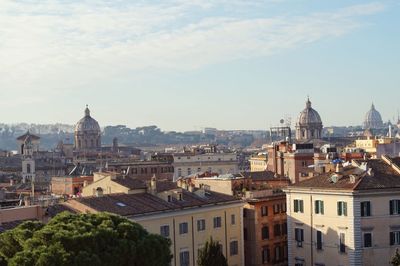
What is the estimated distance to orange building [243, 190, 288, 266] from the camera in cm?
5228

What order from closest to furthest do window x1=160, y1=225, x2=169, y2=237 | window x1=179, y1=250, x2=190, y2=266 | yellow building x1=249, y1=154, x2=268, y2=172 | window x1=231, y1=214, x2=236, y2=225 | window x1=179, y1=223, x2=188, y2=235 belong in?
window x1=160, y1=225, x2=169, y2=237, window x1=179, y1=250, x2=190, y2=266, window x1=179, y1=223, x2=188, y2=235, window x1=231, y1=214, x2=236, y2=225, yellow building x1=249, y1=154, x2=268, y2=172

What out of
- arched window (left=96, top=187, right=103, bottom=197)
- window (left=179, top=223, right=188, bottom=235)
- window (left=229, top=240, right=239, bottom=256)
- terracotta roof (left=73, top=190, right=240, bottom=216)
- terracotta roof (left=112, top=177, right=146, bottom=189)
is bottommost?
window (left=229, top=240, right=239, bottom=256)

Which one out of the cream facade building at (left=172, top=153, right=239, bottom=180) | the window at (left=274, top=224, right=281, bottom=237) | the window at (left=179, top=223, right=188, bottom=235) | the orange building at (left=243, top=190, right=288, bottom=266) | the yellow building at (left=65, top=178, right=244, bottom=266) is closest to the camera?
the yellow building at (left=65, top=178, right=244, bottom=266)

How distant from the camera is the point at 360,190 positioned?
4650 centimetres

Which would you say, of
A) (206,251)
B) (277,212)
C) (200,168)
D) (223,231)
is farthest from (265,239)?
(200,168)

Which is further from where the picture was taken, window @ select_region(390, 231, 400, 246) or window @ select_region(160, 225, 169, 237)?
window @ select_region(390, 231, 400, 246)

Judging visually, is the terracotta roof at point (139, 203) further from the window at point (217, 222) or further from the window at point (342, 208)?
the window at point (342, 208)

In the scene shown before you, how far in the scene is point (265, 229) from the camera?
53.2 meters

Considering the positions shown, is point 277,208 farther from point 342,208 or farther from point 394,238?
point 394,238

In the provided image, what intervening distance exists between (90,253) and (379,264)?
21609 mm

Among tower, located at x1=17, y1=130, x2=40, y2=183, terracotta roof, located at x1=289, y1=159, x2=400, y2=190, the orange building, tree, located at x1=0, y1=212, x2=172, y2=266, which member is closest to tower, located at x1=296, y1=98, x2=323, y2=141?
tower, located at x1=17, y1=130, x2=40, y2=183

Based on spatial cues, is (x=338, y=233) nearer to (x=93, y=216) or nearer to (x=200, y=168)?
(x=93, y=216)

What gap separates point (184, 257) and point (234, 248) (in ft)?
17.4

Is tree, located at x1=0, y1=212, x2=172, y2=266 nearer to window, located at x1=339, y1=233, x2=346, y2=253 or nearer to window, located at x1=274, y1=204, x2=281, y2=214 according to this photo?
window, located at x1=339, y1=233, x2=346, y2=253
